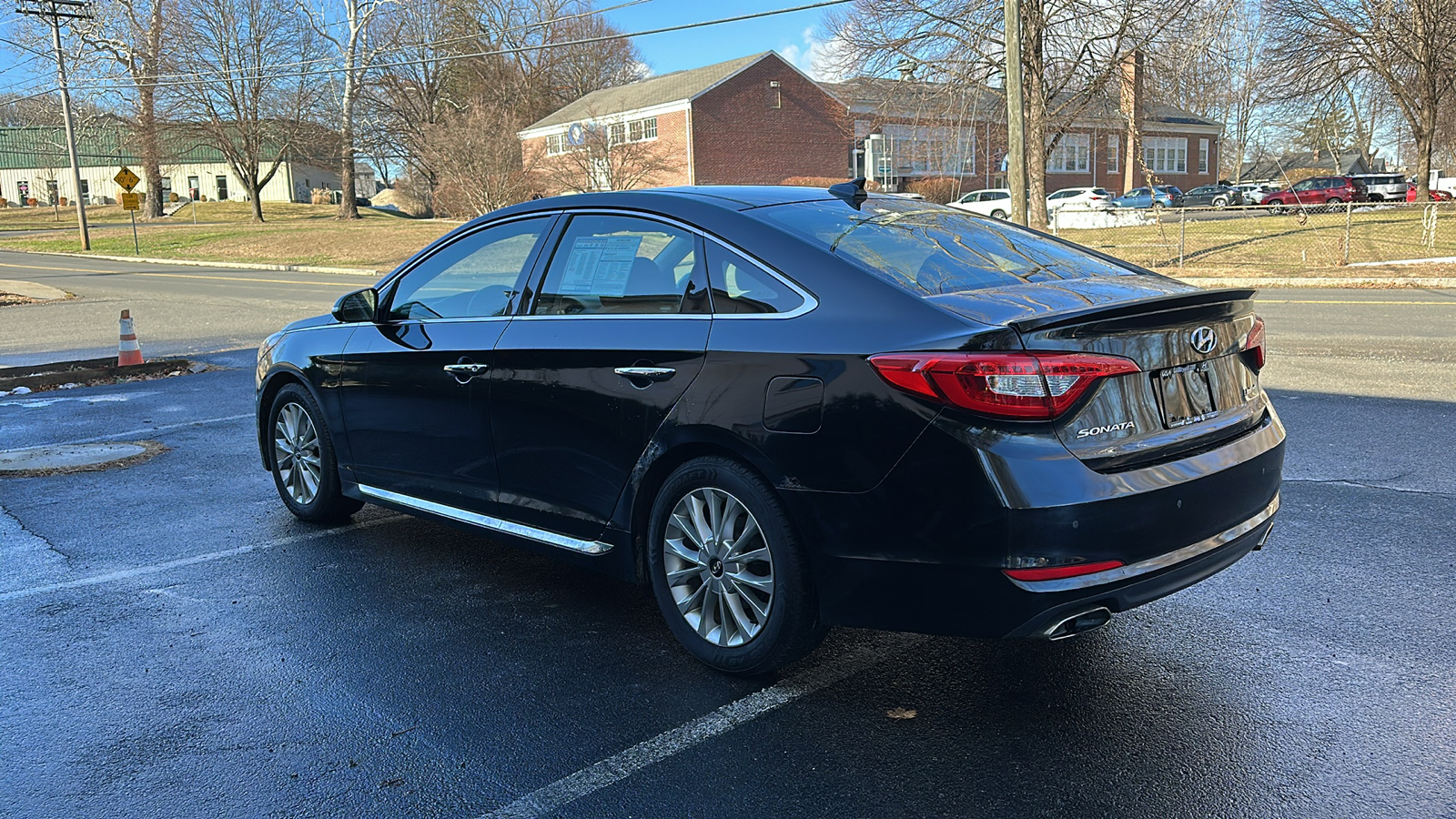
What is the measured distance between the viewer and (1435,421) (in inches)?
297

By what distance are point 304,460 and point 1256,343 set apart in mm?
4613

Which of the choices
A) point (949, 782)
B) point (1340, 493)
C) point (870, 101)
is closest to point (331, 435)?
point (949, 782)

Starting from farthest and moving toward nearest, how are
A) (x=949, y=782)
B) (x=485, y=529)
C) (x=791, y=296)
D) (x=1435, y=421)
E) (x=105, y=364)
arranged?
1. (x=105, y=364)
2. (x=1435, y=421)
3. (x=485, y=529)
4. (x=791, y=296)
5. (x=949, y=782)

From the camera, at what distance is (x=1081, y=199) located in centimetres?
4747

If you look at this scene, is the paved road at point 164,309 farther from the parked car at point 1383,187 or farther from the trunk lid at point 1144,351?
the parked car at point 1383,187

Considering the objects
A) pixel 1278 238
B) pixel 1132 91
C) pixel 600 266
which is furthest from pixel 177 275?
pixel 600 266

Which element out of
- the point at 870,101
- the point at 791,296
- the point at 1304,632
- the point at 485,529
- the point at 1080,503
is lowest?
the point at 1304,632

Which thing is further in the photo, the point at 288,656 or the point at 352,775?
the point at 288,656

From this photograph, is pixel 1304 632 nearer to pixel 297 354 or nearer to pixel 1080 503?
pixel 1080 503

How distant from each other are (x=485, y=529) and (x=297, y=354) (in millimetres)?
1834

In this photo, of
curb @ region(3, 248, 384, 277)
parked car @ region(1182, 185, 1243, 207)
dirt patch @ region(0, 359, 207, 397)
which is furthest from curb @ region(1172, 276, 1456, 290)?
parked car @ region(1182, 185, 1243, 207)

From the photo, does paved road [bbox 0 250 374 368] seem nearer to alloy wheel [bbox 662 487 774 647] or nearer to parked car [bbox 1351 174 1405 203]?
alloy wheel [bbox 662 487 774 647]

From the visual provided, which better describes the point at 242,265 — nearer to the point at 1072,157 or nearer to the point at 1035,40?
the point at 1035,40

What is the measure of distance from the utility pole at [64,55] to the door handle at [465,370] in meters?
46.5
